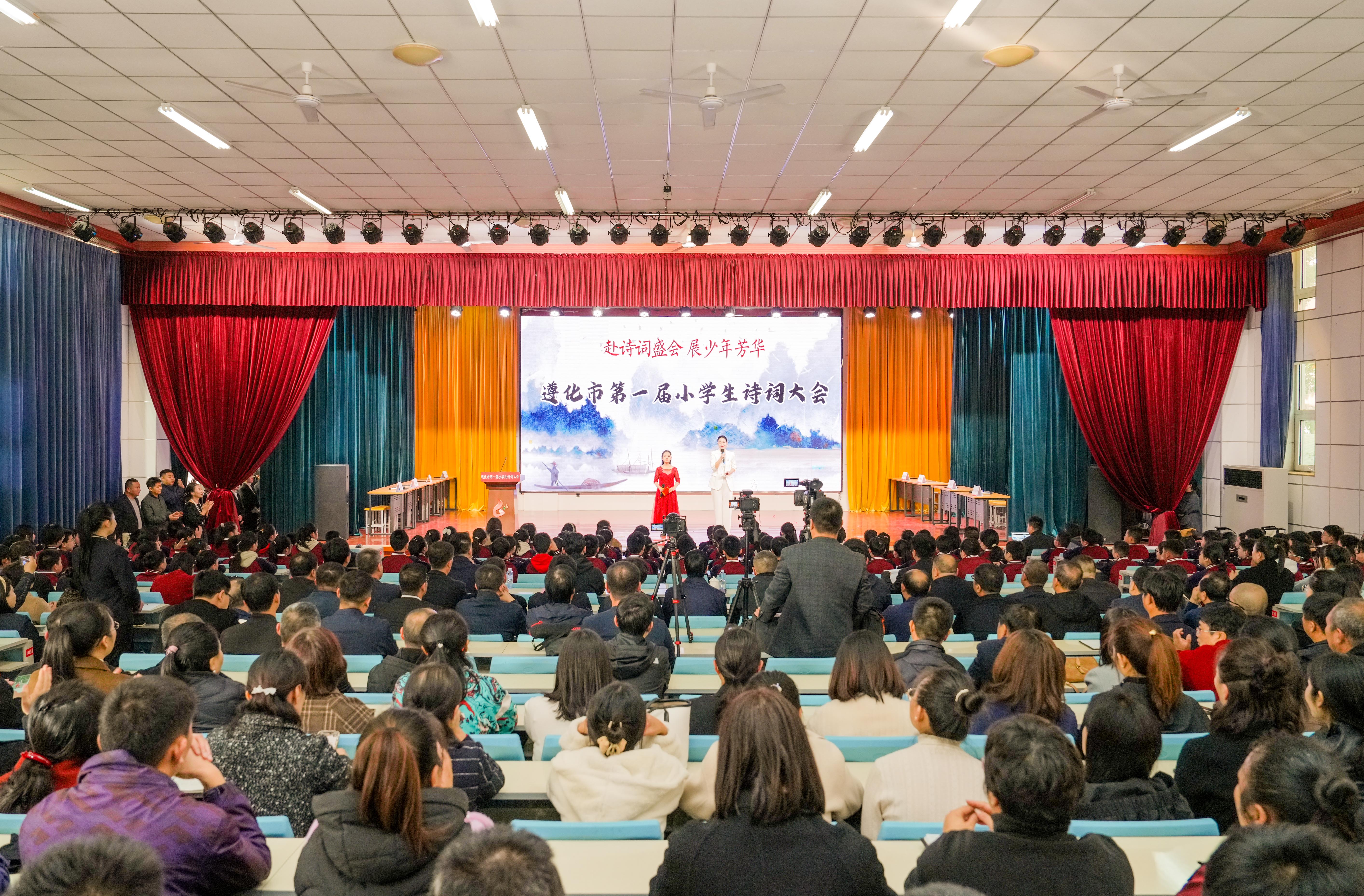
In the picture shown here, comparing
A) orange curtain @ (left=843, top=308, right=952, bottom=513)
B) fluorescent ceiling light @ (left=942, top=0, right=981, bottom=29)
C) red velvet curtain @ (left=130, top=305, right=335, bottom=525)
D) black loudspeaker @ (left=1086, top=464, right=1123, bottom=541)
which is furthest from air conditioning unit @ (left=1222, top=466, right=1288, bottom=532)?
red velvet curtain @ (left=130, top=305, right=335, bottom=525)

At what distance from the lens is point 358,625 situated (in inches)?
165

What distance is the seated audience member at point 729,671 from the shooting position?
3.00 meters

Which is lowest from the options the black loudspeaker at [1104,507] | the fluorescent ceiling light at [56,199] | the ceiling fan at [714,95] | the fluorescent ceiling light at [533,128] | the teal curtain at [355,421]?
the black loudspeaker at [1104,507]

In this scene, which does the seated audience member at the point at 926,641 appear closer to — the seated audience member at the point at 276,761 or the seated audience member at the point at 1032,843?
the seated audience member at the point at 1032,843

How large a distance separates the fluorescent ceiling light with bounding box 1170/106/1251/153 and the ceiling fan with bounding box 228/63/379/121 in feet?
18.8

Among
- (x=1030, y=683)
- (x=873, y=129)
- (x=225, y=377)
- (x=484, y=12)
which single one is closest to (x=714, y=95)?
(x=873, y=129)

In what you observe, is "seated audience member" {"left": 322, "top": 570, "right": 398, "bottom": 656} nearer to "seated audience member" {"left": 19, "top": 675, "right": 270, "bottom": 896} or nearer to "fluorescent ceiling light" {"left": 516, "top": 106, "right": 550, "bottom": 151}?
"seated audience member" {"left": 19, "top": 675, "right": 270, "bottom": 896}

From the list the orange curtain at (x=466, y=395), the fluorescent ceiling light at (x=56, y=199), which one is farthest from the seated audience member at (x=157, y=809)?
the orange curtain at (x=466, y=395)

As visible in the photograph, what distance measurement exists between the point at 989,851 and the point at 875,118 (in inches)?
219

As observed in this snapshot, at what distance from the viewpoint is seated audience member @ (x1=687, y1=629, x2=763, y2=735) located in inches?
118

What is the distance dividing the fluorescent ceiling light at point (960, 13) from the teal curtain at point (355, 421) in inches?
395

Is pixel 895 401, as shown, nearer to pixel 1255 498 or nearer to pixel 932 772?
pixel 1255 498

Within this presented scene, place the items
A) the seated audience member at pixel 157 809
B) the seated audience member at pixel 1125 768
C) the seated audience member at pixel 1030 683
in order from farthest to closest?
the seated audience member at pixel 1030 683 → the seated audience member at pixel 1125 768 → the seated audience member at pixel 157 809

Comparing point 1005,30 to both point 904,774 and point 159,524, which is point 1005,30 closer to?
point 904,774
